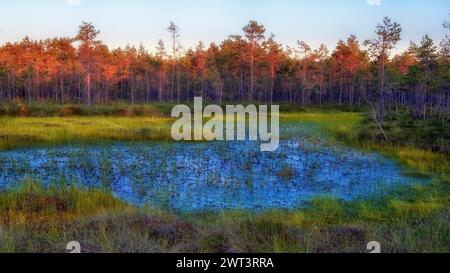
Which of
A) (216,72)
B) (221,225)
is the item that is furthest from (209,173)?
(216,72)

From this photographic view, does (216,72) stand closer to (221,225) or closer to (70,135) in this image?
(70,135)

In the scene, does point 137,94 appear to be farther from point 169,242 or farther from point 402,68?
point 169,242

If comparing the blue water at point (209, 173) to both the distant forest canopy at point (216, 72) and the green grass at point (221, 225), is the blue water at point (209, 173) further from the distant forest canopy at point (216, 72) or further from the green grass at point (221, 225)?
the distant forest canopy at point (216, 72)

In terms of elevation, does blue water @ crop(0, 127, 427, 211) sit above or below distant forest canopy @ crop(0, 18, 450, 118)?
below

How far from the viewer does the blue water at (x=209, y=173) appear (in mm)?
11289

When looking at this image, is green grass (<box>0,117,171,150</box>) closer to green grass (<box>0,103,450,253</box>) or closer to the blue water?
the blue water

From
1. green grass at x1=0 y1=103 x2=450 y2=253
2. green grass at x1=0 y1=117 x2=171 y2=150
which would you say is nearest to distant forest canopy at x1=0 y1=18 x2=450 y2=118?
green grass at x1=0 y1=117 x2=171 y2=150

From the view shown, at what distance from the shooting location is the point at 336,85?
254ft

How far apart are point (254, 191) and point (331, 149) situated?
974 centimetres

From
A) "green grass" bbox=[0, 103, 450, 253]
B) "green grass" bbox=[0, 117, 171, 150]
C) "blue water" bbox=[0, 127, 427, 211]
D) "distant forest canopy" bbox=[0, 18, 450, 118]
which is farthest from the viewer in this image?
"distant forest canopy" bbox=[0, 18, 450, 118]

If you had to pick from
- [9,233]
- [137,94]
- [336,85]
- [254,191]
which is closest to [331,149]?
[254,191]

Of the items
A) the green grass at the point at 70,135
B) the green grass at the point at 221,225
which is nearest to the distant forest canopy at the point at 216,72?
the green grass at the point at 70,135

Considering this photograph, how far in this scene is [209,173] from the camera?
47.6ft

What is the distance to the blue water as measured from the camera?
444 inches
